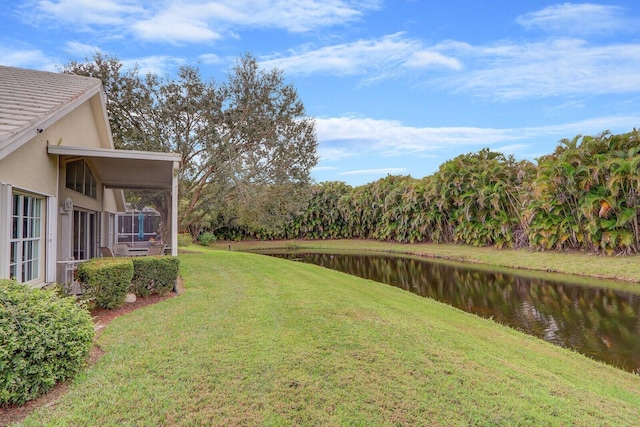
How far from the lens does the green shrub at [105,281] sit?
7148 millimetres

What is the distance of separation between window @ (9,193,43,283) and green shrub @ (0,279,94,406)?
74.1 inches

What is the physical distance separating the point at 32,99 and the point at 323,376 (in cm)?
685

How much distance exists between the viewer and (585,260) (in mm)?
18516

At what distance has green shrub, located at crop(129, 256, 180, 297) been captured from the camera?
8336 mm

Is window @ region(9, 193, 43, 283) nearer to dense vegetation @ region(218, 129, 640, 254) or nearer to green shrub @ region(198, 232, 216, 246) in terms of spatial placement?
dense vegetation @ region(218, 129, 640, 254)

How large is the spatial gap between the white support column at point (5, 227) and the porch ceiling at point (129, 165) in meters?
1.98

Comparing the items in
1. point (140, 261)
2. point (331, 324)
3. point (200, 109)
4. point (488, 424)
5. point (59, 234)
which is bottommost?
point (488, 424)

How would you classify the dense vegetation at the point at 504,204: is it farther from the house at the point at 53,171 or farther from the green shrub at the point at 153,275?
the house at the point at 53,171

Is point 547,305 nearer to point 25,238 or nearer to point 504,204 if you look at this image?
point 25,238

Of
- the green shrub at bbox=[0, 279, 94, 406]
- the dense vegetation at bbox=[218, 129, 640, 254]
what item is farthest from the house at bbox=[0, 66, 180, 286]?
the dense vegetation at bbox=[218, 129, 640, 254]

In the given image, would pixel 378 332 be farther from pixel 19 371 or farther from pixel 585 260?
pixel 585 260

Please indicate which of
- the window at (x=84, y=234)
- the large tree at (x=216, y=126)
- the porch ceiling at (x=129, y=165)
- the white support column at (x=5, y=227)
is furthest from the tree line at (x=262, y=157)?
the white support column at (x=5, y=227)

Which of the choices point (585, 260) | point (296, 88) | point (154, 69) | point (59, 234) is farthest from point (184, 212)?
point (585, 260)

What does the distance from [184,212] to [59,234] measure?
10.9m
